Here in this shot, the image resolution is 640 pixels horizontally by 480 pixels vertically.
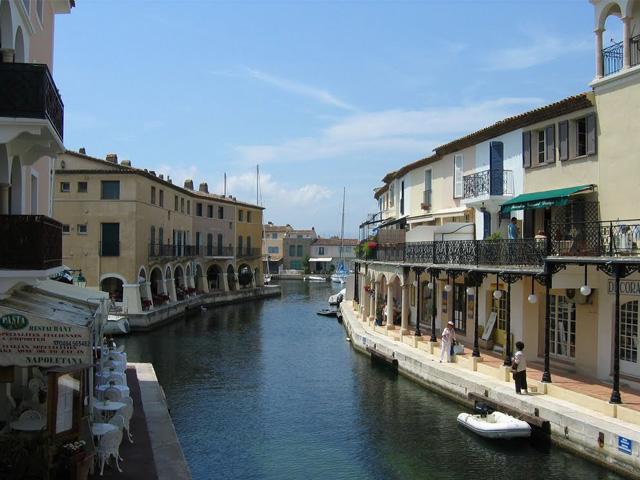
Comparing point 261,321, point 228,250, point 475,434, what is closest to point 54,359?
point 475,434

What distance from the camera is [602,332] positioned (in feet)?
62.7

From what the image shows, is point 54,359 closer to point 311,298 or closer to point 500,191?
point 500,191

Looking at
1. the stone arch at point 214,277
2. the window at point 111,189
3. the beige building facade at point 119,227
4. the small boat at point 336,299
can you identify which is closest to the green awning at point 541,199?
the beige building facade at point 119,227

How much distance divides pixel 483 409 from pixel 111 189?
105 feet

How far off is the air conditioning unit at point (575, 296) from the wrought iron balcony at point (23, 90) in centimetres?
1646

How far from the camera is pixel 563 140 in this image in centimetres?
2058

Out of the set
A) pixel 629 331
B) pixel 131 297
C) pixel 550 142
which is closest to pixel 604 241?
pixel 629 331

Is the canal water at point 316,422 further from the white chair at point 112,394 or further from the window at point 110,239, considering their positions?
the window at point 110,239

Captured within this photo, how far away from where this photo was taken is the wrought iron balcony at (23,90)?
1021cm

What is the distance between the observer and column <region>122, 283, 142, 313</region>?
133ft

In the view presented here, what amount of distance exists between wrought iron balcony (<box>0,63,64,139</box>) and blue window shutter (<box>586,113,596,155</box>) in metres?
15.9

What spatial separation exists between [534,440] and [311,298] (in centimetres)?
5384

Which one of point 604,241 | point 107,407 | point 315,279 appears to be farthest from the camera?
point 315,279

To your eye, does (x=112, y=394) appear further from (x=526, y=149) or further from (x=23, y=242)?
(x=526, y=149)
